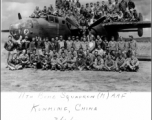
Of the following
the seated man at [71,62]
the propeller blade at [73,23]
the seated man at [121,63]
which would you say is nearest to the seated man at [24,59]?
the seated man at [71,62]

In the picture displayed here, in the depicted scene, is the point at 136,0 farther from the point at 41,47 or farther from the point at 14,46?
the point at 14,46

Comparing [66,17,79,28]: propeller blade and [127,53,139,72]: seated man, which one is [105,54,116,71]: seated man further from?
[66,17,79,28]: propeller blade

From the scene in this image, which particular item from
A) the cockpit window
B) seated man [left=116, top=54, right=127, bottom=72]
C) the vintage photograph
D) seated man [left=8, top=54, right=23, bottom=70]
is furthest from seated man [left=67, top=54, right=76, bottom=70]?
the cockpit window

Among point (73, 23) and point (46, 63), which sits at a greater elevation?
point (73, 23)
